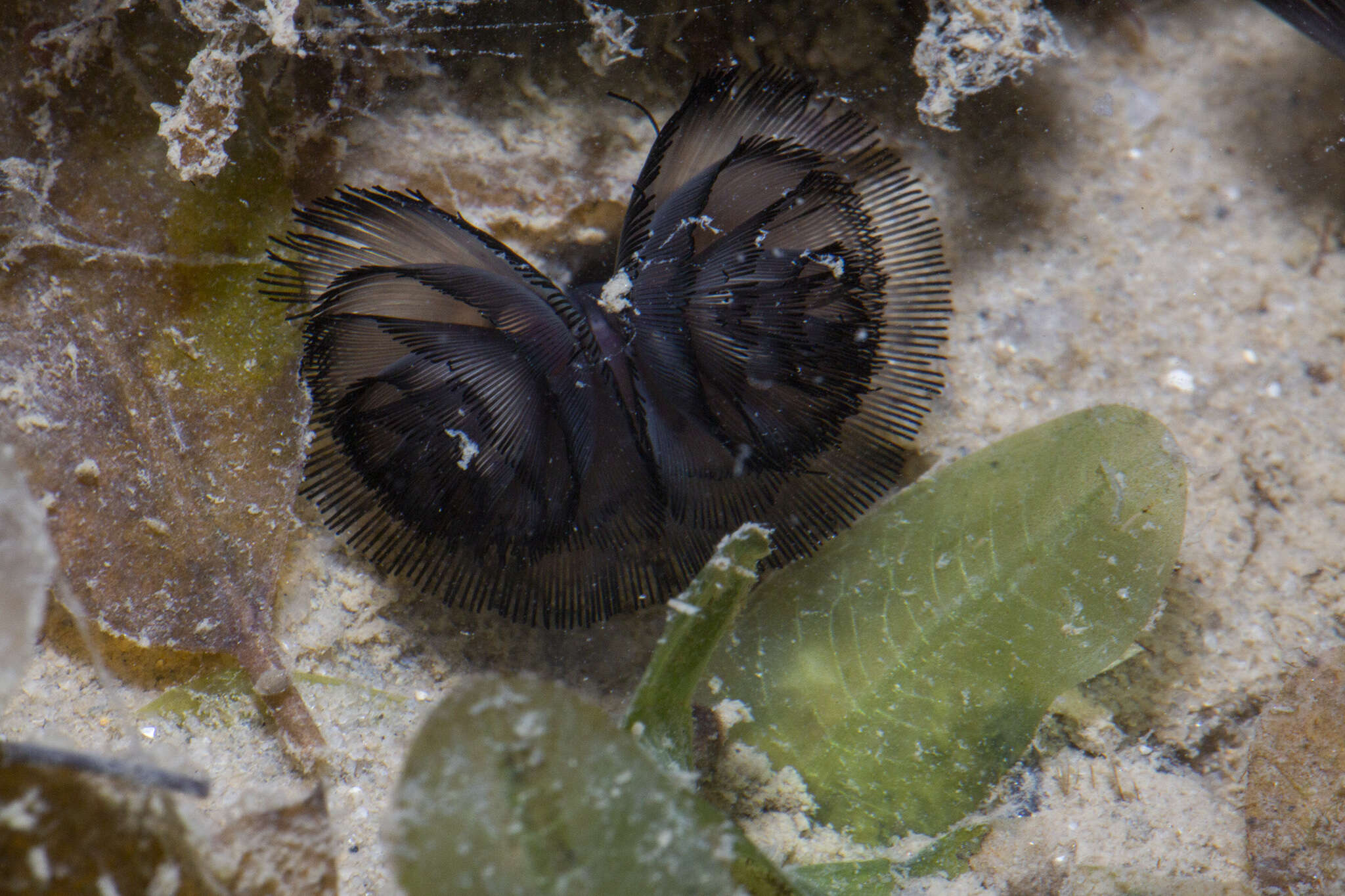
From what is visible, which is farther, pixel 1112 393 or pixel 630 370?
pixel 1112 393

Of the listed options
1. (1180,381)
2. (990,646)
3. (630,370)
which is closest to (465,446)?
(630,370)

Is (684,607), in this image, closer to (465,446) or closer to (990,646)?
(465,446)

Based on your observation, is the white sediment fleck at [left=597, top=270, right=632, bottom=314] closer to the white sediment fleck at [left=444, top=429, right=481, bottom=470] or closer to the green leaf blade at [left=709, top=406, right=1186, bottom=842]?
the white sediment fleck at [left=444, top=429, right=481, bottom=470]

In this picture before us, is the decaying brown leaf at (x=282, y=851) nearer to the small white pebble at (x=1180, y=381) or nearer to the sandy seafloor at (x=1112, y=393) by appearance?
the sandy seafloor at (x=1112, y=393)

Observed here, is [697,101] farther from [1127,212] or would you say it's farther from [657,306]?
[1127,212]

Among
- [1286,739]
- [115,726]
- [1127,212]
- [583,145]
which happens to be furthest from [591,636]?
[1127,212]

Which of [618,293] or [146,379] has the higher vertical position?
[618,293]

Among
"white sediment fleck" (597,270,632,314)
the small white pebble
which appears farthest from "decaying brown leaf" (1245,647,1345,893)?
"white sediment fleck" (597,270,632,314)
